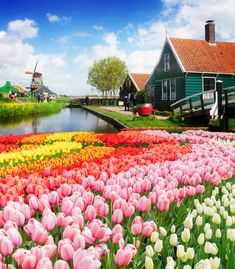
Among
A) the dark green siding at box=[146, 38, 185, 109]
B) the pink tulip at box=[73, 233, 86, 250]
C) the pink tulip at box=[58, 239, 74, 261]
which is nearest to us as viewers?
the pink tulip at box=[58, 239, 74, 261]

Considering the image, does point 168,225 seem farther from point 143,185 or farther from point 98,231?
point 98,231

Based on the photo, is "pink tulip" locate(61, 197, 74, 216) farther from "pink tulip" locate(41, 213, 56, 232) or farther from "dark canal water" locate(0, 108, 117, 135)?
"dark canal water" locate(0, 108, 117, 135)

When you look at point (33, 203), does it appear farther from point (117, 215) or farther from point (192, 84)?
point (192, 84)

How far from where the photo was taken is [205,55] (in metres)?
34.0

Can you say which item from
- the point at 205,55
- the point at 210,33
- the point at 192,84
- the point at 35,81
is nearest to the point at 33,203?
the point at 192,84

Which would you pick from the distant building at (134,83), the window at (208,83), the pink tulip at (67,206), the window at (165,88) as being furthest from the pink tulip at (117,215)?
the distant building at (134,83)

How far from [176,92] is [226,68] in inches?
180

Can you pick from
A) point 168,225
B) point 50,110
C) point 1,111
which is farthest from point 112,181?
point 50,110

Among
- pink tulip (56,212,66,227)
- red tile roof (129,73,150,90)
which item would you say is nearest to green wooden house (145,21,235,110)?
red tile roof (129,73,150,90)

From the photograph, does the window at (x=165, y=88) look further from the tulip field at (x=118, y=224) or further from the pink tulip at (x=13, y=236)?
the pink tulip at (x=13, y=236)

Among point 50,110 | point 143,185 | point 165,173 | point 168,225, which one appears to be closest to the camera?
point 168,225

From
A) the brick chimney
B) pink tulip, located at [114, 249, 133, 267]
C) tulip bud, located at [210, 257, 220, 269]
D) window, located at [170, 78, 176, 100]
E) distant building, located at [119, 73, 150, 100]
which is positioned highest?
the brick chimney

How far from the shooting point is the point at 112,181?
3730 millimetres

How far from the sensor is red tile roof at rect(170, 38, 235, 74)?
32.7 meters
